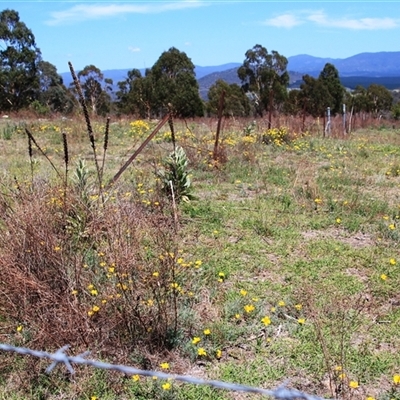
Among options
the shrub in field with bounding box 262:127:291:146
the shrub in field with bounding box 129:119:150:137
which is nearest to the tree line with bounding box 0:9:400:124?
the shrub in field with bounding box 129:119:150:137

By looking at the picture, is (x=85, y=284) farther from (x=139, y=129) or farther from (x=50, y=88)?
(x=50, y=88)

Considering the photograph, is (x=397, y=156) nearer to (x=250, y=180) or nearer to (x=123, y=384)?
(x=250, y=180)

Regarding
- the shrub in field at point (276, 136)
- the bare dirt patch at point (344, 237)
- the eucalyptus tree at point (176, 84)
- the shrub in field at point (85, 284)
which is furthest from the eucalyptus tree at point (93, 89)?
the shrub in field at point (276, 136)

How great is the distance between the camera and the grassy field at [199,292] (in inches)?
113

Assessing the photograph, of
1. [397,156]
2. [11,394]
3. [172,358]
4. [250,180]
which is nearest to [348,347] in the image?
[172,358]

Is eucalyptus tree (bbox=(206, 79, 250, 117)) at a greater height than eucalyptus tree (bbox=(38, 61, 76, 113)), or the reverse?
eucalyptus tree (bbox=(38, 61, 76, 113))

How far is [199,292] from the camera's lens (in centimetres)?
379

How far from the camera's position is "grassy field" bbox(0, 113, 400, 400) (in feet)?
9.45

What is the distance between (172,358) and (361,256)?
2359 millimetres

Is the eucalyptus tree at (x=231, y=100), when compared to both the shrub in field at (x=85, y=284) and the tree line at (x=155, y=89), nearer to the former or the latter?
the tree line at (x=155, y=89)

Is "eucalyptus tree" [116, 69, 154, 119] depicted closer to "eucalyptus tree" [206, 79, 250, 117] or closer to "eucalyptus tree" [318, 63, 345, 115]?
"eucalyptus tree" [206, 79, 250, 117]

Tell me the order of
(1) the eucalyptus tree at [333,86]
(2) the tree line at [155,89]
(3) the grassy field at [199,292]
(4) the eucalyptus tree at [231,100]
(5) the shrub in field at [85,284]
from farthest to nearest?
(1) the eucalyptus tree at [333,86]
(4) the eucalyptus tree at [231,100]
(2) the tree line at [155,89]
(5) the shrub in field at [85,284]
(3) the grassy field at [199,292]

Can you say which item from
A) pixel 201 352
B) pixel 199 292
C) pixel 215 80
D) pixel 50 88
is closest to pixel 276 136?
pixel 199 292

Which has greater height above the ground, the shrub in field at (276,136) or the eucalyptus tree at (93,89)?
the eucalyptus tree at (93,89)
